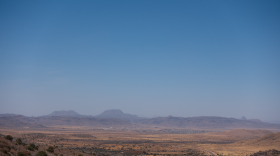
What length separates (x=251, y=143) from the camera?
77125 mm

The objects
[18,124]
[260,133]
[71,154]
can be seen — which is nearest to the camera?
[71,154]

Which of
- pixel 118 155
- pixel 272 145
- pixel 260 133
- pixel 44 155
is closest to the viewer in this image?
pixel 44 155

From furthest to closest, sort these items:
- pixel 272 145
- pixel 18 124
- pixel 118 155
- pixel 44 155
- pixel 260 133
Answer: pixel 18 124 < pixel 260 133 < pixel 272 145 < pixel 118 155 < pixel 44 155

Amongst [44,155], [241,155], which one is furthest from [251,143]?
[44,155]

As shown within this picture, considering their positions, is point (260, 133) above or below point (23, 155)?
below

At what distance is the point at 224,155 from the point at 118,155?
1067 inches

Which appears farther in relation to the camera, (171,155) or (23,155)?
(171,155)

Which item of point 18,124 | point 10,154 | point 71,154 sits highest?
point 10,154

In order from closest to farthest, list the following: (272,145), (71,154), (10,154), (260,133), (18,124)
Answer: (10,154)
(71,154)
(272,145)
(260,133)
(18,124)

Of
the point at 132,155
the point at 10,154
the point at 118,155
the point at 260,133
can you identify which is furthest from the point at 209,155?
the point at 260,133

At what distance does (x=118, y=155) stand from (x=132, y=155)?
3.50 m

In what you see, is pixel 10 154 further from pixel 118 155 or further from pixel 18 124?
pixel 18 124

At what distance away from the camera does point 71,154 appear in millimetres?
27672

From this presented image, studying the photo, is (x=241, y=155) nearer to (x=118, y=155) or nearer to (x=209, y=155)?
(x=209, y=155)
